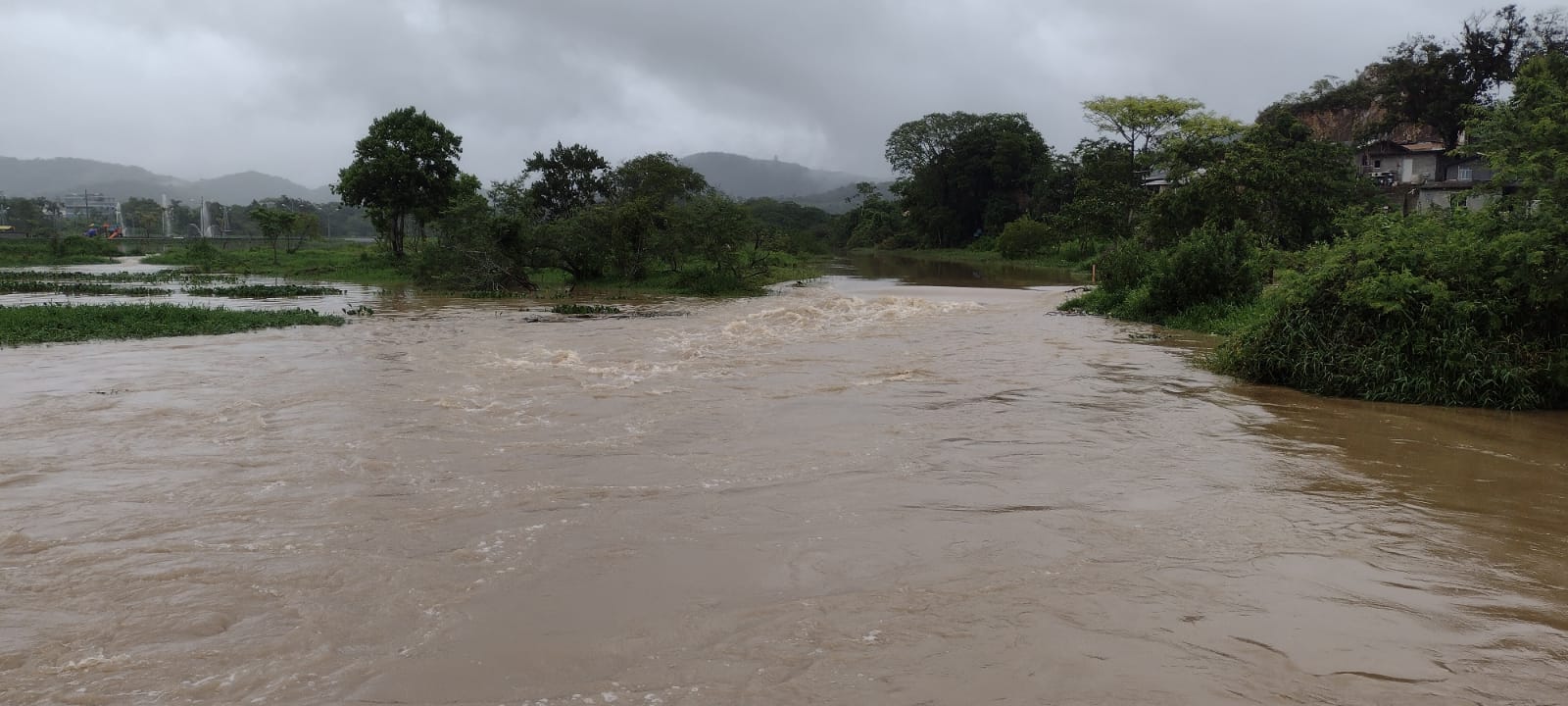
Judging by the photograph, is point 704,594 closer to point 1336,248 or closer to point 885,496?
point 885,496

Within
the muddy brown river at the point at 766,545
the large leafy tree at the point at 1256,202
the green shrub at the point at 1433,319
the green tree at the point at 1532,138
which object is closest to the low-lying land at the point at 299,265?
the muddy brown river at the point at 766,545

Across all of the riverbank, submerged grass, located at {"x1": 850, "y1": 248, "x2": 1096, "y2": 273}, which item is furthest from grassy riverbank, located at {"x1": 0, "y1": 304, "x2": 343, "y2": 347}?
submerged grass, located at {"x1": 850, "y1": 248, "x2": 1096, "y2": 273}

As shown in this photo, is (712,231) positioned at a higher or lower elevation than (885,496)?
higher

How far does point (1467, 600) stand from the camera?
4.58 m

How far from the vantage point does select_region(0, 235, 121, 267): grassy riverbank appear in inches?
1652

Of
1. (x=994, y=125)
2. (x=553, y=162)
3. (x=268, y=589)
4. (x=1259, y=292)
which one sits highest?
(x=994, y=125)

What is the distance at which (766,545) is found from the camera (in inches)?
211

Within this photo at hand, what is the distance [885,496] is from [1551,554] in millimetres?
3922

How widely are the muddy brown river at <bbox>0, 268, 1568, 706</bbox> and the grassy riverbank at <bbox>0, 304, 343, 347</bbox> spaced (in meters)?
3.87

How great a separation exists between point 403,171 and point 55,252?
24483mm

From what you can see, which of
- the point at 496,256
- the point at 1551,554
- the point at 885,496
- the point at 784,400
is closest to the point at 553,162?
the point at 496,256

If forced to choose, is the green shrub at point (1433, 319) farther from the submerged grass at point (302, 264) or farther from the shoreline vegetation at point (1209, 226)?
the submerged grass at point (302, 264)

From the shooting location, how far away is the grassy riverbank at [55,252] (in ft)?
138

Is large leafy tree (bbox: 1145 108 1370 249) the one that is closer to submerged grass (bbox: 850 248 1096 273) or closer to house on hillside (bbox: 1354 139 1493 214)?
submerged grass (bbox: 850 248 1096 273)
